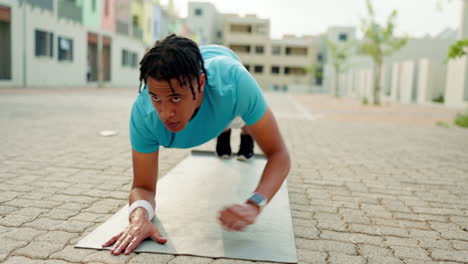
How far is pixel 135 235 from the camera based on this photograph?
2.37 m

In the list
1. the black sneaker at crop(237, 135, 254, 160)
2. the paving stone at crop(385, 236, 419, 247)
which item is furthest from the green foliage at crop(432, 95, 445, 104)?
the paving stone at crop(385, 236, 419, 247)

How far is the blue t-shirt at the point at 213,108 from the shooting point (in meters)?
2.36

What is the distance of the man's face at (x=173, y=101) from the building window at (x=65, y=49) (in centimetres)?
2227

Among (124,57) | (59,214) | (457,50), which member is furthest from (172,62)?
(124,57)

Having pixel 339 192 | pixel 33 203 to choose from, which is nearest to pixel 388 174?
pixel 339 192

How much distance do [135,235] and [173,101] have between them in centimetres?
81

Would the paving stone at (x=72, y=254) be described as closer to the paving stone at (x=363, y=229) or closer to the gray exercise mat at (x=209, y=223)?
the gray exercise mat at (x=209, y=223)

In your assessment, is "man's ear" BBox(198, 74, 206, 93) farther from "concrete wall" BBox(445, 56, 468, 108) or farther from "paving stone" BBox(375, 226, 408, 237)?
"concrete wall" BBox(445, 56, 468, 108)

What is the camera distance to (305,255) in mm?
2359

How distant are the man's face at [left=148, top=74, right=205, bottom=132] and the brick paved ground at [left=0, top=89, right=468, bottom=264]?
72 cm

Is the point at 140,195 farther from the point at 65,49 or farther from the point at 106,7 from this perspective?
the point at 106,7

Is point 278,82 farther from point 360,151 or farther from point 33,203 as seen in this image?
point 33,203

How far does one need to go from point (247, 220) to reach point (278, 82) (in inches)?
2284

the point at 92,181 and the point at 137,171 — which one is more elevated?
the point at 137,171
